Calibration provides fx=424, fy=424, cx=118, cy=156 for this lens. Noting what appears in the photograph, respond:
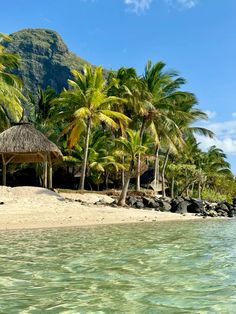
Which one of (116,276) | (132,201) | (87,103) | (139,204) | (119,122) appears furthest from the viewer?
(119,122)

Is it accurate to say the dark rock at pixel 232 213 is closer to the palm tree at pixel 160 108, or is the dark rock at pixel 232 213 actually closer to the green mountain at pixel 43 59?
the palm tree at pixel 160 108

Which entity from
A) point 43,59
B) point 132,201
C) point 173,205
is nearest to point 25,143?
point 132,201

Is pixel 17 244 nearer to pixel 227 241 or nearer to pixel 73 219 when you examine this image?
pixel 227 241

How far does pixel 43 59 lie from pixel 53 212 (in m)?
118

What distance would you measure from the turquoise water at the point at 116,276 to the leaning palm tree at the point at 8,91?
575 inches

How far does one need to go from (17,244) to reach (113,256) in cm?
265

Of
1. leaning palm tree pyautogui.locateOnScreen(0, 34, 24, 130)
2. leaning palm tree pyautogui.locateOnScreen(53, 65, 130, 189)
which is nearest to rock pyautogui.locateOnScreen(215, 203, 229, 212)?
leaning palm tree pyautogui.locateOnScreen(53, 65, 130, 189)

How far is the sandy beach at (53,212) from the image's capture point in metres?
14.6

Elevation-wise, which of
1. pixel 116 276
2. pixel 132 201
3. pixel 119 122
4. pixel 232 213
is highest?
pixel 119 122

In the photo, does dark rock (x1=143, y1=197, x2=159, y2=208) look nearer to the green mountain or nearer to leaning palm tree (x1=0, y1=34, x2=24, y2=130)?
leaning palm tree (x1=0, y1=34, x2=24, y2=130)

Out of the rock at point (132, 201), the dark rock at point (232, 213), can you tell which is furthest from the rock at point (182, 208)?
the dark rock at point (232, 213)

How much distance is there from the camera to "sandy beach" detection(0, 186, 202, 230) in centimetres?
1460

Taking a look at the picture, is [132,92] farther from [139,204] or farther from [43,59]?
[43,59]

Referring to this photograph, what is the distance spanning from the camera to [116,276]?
574 cm
